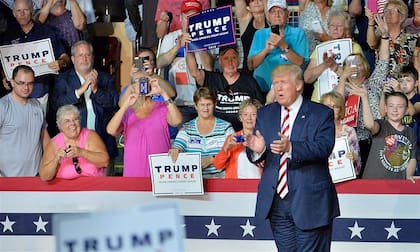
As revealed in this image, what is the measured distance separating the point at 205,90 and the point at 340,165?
129 cm

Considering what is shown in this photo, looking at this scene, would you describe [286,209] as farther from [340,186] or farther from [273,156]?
[340,186]

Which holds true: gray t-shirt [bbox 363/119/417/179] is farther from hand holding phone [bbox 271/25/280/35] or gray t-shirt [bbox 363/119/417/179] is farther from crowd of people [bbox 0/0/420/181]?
hand holding phone [bbox 271/25/280/35]

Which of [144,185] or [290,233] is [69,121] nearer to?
[144,185]

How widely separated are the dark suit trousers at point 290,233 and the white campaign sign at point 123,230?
3.15 metres

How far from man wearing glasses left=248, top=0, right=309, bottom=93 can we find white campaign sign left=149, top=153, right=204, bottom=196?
130 centimetres

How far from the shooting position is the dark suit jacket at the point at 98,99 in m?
8.53

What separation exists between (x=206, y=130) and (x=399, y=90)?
1844mm

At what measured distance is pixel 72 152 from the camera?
782 centimetres

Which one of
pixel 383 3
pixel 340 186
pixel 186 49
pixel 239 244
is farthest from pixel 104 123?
pixel 383 3

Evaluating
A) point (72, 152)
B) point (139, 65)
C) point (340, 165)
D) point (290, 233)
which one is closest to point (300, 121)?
point (290, 233)

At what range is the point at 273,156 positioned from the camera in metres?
6.40

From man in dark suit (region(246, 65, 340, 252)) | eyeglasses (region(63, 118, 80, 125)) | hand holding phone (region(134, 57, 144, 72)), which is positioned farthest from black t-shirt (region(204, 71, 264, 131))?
man in dark suit (region(246, 65, 340, 252))

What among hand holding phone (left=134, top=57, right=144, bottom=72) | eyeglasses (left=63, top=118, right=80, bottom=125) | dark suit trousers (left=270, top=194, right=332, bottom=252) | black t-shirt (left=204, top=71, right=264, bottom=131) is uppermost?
hand holding phone (left=134, top=57, right=144, bottom=72)

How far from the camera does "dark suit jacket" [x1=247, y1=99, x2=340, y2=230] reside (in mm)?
6238
